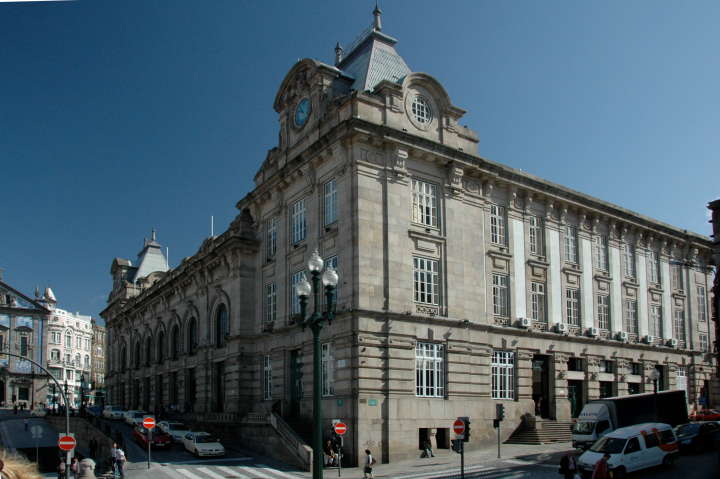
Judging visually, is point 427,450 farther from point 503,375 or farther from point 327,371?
point 503,375

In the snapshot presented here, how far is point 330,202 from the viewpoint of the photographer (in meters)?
39.4

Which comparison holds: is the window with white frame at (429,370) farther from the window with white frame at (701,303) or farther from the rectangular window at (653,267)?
the window with white frame at (701,303)

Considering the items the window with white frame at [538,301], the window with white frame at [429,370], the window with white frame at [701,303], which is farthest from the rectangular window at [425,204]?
the window with white frame at [701,303]

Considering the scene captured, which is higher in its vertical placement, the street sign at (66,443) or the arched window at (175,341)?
the arched window at (175,341)

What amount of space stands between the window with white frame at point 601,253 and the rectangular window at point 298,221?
69.5 ft

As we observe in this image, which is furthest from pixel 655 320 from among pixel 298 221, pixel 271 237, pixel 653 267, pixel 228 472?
pixel 228 472

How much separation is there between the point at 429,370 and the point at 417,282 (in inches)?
Answer: 185

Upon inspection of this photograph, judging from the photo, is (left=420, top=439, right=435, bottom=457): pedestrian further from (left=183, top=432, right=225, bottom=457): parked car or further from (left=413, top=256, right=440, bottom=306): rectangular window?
(left=183, top=432, right=225, bottom=457): parked car

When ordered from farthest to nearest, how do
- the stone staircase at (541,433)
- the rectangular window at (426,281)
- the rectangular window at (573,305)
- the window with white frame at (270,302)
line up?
the rectangular window at (573,305) < the window with white frame at (270,302) < the stone staircase at (541,433) < the rectangular window at (426,281)

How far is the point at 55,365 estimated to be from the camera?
129 metres

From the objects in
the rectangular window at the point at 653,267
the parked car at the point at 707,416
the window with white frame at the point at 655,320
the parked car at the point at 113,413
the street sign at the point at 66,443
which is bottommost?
the parked car at the point at 113,413

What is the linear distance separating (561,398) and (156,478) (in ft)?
80.1

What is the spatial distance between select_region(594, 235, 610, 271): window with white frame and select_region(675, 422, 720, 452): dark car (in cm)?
1794

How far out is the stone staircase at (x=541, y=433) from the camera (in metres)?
40.0
